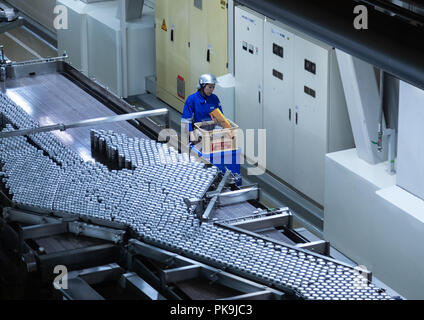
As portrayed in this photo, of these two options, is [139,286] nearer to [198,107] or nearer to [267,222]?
[267,222]

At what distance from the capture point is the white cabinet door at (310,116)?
29.9 ft

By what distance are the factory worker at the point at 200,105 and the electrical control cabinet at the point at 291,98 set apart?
1066 millimetres

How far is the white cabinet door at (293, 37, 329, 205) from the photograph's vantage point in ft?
29.9

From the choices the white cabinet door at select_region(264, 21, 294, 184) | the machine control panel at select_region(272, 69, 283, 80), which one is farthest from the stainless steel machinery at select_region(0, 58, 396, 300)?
the machine control panel at select_region(272, 69, 283, 80)

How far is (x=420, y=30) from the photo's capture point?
3883mm

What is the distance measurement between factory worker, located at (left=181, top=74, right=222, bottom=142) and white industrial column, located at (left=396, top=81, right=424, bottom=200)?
2.13 meters

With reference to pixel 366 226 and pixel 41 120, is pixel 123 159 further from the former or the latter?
pixel 366 226

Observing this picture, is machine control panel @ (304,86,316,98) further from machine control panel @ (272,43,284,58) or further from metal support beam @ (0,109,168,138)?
metal support beam @ (0,109,168,138)

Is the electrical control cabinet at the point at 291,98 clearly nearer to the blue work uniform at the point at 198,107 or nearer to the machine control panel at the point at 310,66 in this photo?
the machine control panel at the point at 310,66

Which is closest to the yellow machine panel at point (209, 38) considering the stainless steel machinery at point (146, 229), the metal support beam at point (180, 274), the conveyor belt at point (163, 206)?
the stainless steel machinery at point (146, 229)

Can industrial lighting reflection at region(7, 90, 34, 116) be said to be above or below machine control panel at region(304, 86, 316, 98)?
above

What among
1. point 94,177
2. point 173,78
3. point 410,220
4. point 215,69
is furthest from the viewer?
point 173,78
